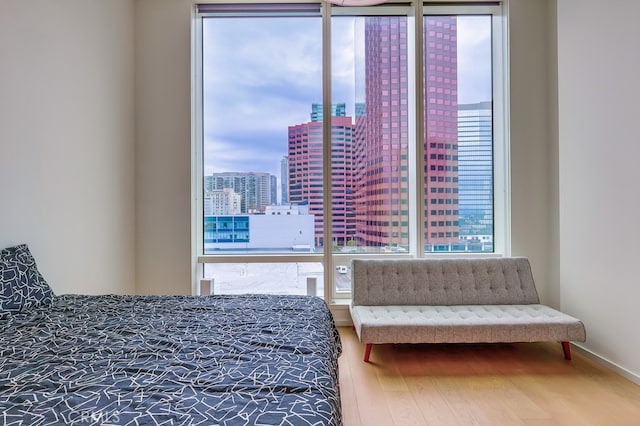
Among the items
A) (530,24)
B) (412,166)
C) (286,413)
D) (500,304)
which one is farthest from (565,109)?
(286,413)

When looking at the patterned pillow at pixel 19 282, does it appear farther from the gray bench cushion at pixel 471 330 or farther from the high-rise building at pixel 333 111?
the high-rise building at pixel 333 111

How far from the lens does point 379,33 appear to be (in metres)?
3.50

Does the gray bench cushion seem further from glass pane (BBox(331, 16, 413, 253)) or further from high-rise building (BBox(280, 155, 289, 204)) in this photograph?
high-rise building (BBox(280, 155, 289, 204))

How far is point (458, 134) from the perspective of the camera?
11.6 ft

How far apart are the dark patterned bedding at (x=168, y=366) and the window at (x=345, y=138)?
5.58ft

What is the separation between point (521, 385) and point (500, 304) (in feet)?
2.92

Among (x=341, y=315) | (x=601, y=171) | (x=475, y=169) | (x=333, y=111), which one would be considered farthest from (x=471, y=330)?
(x=333, y=111)

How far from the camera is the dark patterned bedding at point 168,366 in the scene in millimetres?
846

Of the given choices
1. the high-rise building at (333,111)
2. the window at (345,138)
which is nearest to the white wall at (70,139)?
the window at (345,138)

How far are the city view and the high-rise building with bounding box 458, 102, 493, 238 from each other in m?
0.01

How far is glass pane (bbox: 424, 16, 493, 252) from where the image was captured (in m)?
3.49

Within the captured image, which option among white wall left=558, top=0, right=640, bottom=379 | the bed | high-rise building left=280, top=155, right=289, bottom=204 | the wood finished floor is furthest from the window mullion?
white wall left=558, top=0, right=640, bottom=379

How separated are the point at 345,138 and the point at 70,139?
2.38 m

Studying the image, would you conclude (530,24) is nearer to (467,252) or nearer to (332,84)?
(332,84)
